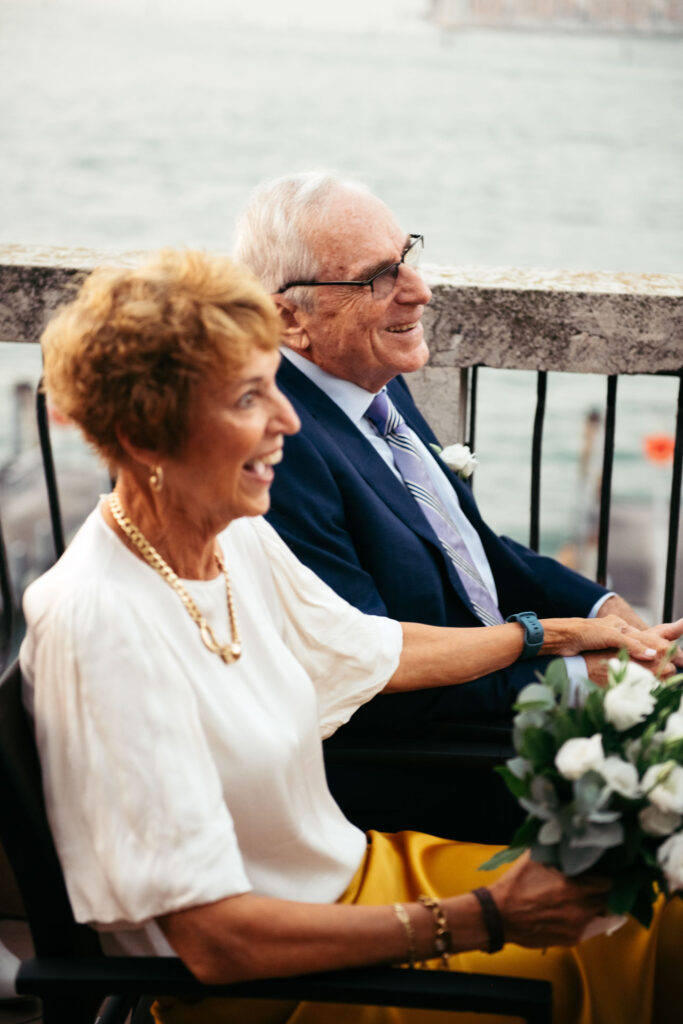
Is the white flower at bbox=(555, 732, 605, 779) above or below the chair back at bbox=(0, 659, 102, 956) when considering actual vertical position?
above

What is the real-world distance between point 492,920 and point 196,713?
0.55 meters

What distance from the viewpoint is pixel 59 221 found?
226ft

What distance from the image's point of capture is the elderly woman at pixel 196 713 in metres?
1.42

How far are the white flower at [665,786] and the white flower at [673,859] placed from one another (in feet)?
0.15

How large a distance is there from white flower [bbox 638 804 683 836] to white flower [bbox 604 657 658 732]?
122mm

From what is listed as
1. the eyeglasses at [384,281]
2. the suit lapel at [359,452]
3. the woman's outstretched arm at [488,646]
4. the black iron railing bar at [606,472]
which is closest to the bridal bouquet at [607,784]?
the woman's outstretched arm at [488,646]

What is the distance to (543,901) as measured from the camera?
1.54 m

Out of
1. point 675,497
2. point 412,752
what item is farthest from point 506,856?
point 675,497

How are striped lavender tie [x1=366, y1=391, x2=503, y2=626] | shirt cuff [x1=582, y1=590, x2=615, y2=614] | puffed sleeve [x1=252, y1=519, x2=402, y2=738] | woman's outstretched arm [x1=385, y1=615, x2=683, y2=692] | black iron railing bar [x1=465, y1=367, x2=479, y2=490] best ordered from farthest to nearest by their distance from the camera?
black iron railing bar [x1=465, y1=367, x2=479, y2=490] < shirt cuff [x1=582, y1=590, x2=615, y2=614] < striped lavender tie [x1=366, y1=391, x2=503, y2=626] < woman's outstretched arm [x1=385, y1=615, x2=683, y2=692] < puffed sleeve [x1=252, y1=519, x2=402, y2=738]

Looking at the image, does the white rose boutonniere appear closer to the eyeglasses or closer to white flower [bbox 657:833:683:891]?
the eyeglasses

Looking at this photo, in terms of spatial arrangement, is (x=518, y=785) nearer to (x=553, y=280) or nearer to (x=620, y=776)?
(x=620, y=776)

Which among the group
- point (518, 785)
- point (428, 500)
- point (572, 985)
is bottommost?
point (572, 985)

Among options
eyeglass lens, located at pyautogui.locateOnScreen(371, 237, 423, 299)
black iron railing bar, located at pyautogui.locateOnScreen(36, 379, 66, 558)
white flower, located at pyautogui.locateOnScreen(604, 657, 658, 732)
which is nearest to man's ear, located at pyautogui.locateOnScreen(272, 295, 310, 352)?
eyeglass lens, located at pyautogui.locateOnScreen(371, 237, 423, 299)

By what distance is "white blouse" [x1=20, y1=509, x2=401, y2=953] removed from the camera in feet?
4.65
